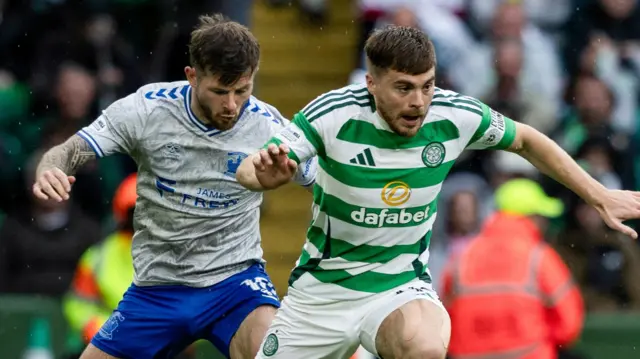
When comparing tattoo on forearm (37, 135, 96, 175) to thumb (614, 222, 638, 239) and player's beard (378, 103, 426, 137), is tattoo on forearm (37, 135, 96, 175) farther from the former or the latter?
thumb (614, 222, 638, 239)

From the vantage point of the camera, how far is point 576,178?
7219 mm

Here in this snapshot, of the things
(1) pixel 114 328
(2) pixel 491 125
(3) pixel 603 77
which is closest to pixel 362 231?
(2) pixel 491 125

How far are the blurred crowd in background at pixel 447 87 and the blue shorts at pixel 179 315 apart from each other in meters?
4.05

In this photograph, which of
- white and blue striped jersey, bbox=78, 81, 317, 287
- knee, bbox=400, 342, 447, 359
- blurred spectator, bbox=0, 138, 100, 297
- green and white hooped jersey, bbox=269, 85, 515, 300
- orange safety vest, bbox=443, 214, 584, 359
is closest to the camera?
knee, bbox=400, 342, 447, 359

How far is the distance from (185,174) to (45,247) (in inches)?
175

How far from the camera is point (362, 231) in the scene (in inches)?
282

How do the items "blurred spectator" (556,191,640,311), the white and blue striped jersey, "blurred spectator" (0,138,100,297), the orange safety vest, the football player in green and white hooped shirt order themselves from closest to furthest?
the football player in green and white hooped shirt, the white and blue striped jersey, the orange safety vest, "blurred spectator" (0,138,100,297), "blurred spectator" (556,191,640,311)

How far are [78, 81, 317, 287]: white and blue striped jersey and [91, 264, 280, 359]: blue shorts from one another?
0.08 metres

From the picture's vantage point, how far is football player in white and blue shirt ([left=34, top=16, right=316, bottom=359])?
757 cm

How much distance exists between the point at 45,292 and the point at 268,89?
11.1 ft

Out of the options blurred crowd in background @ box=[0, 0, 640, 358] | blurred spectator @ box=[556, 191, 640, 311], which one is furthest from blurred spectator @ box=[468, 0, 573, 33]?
blurred spectator @ box=[556, 191, 640, 311]

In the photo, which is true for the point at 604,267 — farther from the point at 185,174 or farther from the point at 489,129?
the point at 185,174

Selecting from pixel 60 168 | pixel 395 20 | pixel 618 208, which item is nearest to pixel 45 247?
pixel 395 20

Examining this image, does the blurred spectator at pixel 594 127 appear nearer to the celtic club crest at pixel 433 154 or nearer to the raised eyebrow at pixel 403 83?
the celtic club crest at pixel 433 154
